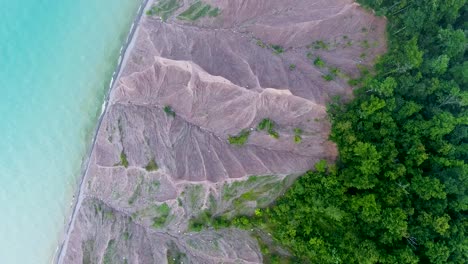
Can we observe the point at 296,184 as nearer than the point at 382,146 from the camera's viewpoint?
No

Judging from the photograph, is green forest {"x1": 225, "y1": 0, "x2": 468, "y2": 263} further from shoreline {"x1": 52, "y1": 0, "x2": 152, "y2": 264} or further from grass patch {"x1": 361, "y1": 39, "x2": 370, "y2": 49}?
shoreline {"x1": 52, "y1": 0, "x2": 152, "y2": 264}

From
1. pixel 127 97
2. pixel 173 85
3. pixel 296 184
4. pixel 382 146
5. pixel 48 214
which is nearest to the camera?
pixel 382 146

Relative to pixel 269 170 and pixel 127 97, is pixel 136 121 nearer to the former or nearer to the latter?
pixel 127 97

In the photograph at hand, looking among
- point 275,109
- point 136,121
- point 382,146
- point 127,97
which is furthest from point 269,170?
point 127,97

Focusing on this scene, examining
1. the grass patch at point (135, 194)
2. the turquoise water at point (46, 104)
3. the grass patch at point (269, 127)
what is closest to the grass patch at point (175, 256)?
the grass patch at point (135, 194)

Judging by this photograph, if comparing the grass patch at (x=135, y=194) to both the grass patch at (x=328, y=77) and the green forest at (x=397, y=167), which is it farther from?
the grass patch at (x=328, y=77)
